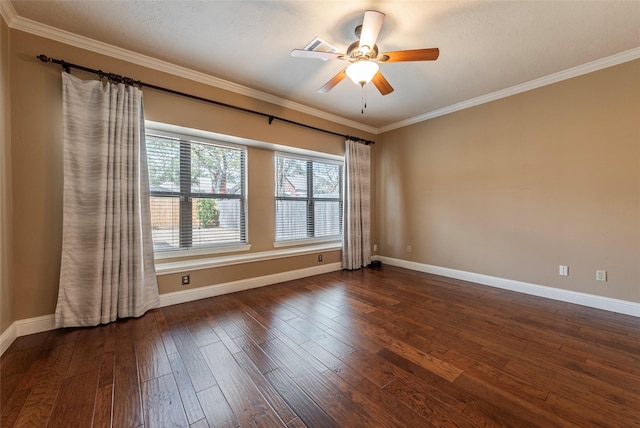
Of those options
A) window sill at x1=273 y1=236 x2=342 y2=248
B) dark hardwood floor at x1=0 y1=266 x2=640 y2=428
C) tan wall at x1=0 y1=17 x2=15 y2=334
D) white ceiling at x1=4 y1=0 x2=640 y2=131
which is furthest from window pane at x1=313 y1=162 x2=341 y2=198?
tan wall at x1=0 y1=17 x2=15 y2=334

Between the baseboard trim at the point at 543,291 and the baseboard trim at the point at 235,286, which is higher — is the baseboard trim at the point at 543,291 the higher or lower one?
the lower one

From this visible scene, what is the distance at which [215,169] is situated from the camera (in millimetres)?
3408

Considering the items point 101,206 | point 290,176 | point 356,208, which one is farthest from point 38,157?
point 356,208

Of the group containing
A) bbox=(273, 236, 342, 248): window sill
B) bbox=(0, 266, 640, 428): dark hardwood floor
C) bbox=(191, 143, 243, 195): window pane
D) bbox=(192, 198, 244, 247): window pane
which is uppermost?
bbox=(191, 143, 243, 195): window pane

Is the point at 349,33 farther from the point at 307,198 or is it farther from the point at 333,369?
the point at 333,369

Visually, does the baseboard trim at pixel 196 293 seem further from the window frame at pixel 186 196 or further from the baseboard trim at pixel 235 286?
the window frame at pixel 186 196

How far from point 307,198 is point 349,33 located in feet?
8.50

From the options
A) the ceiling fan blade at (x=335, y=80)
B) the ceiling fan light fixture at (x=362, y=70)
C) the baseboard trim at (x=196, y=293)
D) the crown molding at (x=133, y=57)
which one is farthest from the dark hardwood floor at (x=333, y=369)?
the crown molding at (x=133, y=57)

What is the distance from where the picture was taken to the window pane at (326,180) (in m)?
4.55

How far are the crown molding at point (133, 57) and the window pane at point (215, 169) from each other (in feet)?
2.66

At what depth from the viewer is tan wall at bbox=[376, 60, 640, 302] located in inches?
104

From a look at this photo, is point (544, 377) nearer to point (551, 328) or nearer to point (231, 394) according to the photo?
point (551, 328)

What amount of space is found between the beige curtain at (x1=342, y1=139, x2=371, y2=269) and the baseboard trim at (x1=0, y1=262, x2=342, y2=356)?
366 mm

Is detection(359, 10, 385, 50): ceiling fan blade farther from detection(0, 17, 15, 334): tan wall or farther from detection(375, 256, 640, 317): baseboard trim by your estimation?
detection(375, 256, 640, 317): baseboard trim
